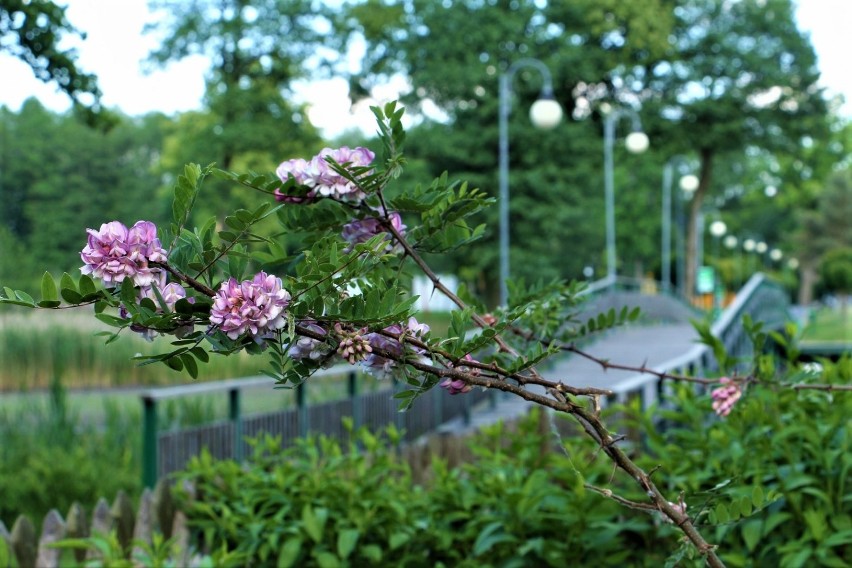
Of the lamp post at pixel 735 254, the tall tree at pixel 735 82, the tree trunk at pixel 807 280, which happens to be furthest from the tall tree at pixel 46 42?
the tree trunk at pixel 807 280

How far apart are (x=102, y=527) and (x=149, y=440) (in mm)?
2010

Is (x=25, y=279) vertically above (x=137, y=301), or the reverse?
(x=25, y=279)

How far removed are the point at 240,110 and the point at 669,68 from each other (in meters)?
18.7

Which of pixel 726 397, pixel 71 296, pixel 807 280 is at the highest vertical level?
pixel 807 280

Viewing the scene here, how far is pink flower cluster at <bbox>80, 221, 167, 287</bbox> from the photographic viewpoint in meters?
1.58

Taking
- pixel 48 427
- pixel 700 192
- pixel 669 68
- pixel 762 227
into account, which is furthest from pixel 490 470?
pixel 762 227

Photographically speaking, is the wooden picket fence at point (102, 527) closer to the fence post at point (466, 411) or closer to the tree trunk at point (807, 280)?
the fence post at point (466, 411)

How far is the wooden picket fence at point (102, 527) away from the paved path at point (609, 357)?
696 centimetres

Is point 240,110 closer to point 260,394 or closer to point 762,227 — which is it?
point 260,394

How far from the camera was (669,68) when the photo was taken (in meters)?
42.9

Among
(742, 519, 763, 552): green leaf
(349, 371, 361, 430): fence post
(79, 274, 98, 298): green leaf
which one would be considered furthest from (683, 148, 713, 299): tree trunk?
(79, 274, 98, 298): green leaf

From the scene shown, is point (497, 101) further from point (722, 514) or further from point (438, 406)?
point (722, 514)

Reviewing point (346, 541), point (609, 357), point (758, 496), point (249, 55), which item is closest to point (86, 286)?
point (758, 496)

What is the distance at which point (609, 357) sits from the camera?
1042 cm
